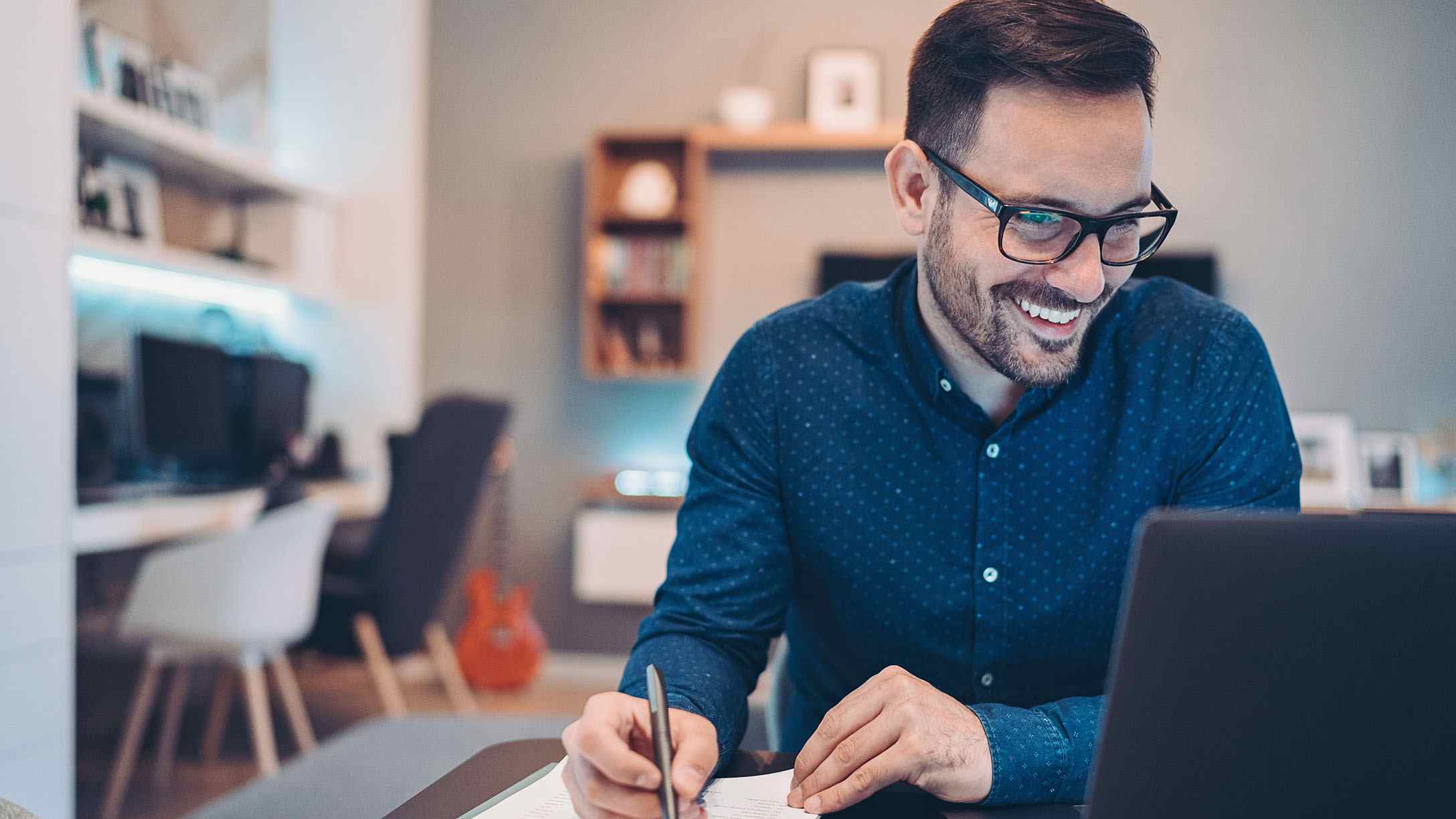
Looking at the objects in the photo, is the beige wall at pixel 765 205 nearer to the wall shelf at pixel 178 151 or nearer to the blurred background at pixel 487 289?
the blurred background at pixel 487 289

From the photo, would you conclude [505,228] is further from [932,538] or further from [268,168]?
[932,538]

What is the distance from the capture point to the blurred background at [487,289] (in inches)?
105

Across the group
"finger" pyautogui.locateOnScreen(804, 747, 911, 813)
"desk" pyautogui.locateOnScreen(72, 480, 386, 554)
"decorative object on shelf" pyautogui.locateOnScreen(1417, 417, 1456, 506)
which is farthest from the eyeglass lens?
"decorative object on shelf" pyautogui.locateOnScreen(1417, 417, 1456, 506)

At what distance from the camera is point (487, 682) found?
11.9 ft

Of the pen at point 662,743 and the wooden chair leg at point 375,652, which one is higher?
the pen at point 662,743

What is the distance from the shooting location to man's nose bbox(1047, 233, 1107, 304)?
85 cm

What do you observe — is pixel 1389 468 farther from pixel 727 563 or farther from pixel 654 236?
pixel 727 563

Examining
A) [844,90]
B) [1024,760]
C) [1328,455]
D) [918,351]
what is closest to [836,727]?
[1024,760]

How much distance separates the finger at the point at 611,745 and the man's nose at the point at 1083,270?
49cm

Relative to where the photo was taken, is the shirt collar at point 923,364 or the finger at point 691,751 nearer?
the finger at point 691,751

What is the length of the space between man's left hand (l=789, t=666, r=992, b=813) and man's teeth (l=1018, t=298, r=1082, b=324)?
36 cm

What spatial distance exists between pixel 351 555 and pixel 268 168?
1.37 m

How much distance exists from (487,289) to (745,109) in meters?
1.24

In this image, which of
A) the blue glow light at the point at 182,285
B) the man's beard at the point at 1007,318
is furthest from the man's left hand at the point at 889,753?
the blue glow light at the point at 182,285
